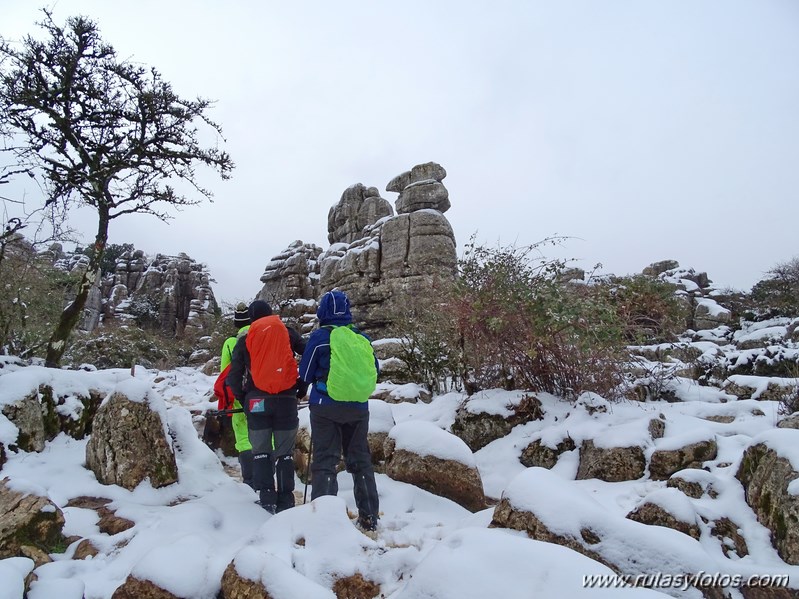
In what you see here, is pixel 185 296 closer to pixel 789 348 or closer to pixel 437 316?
pixel 437 316

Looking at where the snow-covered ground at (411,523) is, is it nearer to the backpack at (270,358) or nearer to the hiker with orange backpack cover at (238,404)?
the hiker with orange backpack cover at (238,404)

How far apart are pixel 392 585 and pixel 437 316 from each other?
579cm

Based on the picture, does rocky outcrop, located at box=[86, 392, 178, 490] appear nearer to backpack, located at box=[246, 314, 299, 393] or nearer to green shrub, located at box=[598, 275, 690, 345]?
backpack, located at box=[246, 314, 299, 393]

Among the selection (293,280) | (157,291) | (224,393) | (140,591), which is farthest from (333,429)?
(157,291)

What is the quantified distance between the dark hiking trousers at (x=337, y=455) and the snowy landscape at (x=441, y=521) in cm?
27

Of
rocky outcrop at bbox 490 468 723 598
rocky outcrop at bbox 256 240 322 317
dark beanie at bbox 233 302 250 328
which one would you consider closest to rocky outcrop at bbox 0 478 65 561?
dark beanie at bbox 233 302 250 328

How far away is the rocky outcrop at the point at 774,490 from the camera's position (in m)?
3.14

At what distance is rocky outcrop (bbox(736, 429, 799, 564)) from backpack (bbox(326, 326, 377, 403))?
10.1 ft

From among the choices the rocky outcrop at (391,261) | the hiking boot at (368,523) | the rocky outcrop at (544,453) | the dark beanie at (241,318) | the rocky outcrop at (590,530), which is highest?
the rocky outcrop at (391,261)

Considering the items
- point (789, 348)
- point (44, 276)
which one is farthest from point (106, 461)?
point (789, 348)

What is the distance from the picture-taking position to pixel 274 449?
4496mm

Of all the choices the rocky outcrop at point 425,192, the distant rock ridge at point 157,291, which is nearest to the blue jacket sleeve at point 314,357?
the rocky outcrop at point 425,192

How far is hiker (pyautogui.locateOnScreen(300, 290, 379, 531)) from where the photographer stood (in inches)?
160

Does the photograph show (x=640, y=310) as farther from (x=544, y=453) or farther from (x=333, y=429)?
(x=333, y=429)
